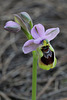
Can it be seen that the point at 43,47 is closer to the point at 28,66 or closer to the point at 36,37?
the point at 36,37

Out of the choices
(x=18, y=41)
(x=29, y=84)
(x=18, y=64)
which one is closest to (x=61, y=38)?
(x=18, y=41)

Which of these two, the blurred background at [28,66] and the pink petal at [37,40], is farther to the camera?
the blurred background at [28,66]

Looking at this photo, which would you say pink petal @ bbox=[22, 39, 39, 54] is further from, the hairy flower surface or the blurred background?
the blurred background

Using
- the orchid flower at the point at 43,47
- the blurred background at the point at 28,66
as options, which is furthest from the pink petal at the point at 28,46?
the blurred background at the point at 28,66

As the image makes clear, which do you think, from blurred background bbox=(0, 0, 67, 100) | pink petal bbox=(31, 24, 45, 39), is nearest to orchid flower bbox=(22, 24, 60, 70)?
pink petal bbox=(31, 24, 45, 39)

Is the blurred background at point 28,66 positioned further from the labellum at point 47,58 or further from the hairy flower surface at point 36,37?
the hairy flower surface at point 36,37

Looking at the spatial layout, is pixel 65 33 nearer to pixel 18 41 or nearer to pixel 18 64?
pixel 18 41
